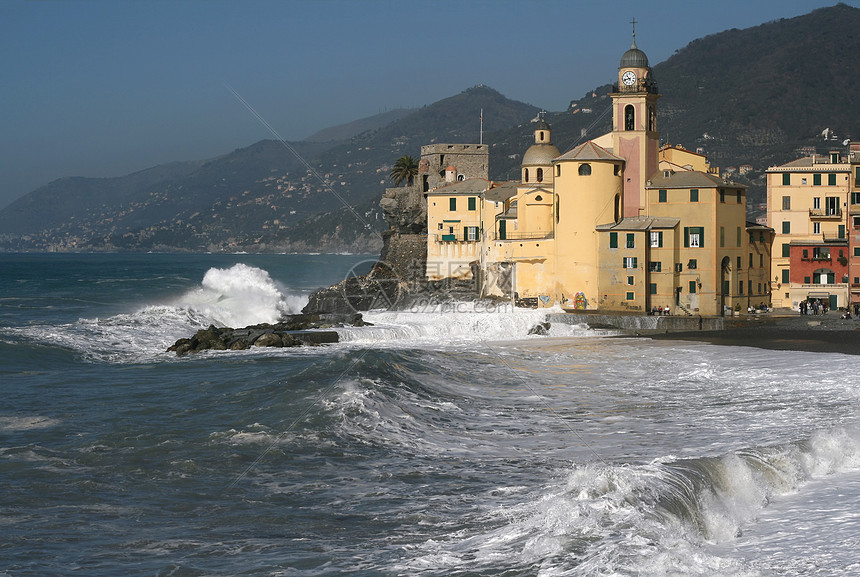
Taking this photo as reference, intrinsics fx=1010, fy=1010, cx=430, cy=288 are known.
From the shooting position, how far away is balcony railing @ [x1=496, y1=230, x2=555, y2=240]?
164ft

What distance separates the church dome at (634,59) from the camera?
5069 centimetres

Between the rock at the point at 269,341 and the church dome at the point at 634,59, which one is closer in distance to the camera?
the rock at the point at 269,341

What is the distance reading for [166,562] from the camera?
13.9 m

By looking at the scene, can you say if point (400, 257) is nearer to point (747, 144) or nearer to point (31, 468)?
point (31, 468)

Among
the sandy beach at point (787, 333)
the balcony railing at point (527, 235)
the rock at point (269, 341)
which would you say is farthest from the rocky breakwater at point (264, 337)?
the sandy beach at point (787, 333)

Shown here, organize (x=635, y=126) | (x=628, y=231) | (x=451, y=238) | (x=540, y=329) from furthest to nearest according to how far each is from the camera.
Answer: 1. (x=451, y=238)
2. (x=635, y=126)
3. (x=628, y=231)
4. (x=540, y=329)

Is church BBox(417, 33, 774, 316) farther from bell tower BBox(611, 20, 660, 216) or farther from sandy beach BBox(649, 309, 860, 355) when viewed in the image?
sandy beach BBox(649, 309, 860, 355)

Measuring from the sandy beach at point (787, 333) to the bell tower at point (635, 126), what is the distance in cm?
769

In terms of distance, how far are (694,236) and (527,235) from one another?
8.41 metres

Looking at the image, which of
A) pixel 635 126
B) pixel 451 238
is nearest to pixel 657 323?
pixel 635 126

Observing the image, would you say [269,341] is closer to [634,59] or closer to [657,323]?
[657,323]

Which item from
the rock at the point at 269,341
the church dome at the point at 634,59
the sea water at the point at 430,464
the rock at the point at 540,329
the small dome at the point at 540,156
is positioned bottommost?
the sea water at the point at 430,464

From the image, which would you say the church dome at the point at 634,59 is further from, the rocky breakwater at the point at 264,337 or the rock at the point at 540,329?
the rocky breakwater at the point at 264,337

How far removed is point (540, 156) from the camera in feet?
174
